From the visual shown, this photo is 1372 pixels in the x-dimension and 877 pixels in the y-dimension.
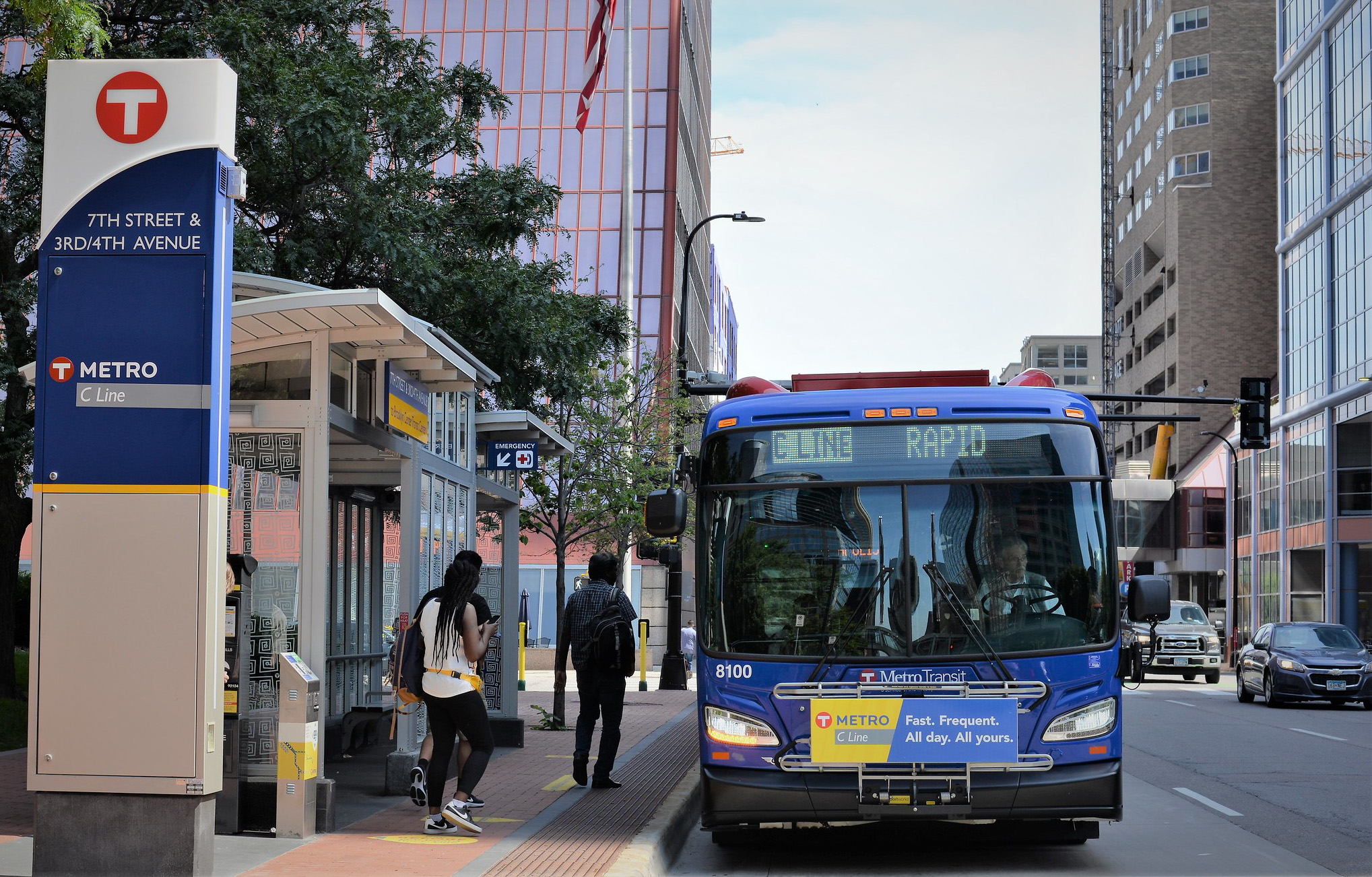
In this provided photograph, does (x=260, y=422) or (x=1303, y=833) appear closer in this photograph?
(x=260, y=422)

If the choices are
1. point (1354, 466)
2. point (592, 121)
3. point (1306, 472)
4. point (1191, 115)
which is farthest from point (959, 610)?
point (1191, 115)

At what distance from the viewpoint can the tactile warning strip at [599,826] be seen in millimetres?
8172

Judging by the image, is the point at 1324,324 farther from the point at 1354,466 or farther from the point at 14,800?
the point at 14,800

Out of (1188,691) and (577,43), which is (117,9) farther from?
(577,43)

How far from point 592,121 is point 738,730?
54.8 metres

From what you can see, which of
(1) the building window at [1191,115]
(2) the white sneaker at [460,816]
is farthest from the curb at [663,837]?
(1) the building window at [1191,115]

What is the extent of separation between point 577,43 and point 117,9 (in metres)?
46.7

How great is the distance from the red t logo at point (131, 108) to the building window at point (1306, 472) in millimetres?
50466

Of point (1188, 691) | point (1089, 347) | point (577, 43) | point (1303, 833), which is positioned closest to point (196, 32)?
point (1303, 833)

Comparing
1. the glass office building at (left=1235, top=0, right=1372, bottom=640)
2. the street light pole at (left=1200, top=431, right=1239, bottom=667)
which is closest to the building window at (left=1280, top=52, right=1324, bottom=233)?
the glass office building at (left=1235, top=0, right=1372, bottom=640)

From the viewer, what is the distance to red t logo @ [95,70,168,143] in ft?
25.6

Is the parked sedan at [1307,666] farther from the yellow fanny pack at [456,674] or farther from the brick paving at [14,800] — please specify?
the brick paving at [14,800]

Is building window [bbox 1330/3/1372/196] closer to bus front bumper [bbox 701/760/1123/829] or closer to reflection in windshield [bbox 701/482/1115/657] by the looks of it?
reflection in windshield [bbox 701/482/1115/657]

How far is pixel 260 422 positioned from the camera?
387 inches
